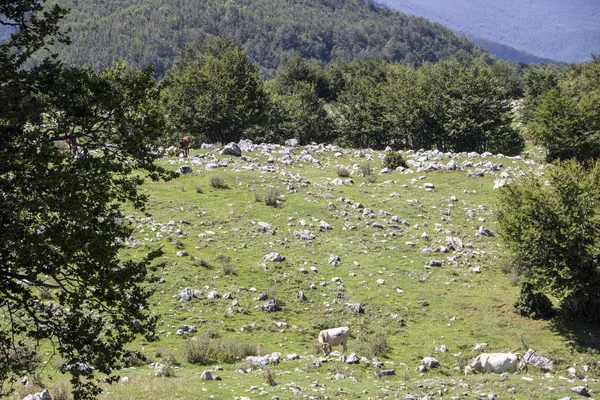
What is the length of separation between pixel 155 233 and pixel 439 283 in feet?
47.7

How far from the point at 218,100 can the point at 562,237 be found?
43.3m

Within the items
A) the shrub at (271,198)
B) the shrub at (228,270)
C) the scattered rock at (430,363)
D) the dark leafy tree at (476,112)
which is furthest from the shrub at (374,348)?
the dark leafy tree at (476,112)

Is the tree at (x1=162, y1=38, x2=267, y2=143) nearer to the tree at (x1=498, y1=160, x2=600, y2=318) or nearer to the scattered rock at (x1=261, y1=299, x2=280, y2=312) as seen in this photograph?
the scattered rock at (x1=261, y1=299, x2=280, y2=312)

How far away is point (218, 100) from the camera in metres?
57.9

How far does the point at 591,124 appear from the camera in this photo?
52.7m

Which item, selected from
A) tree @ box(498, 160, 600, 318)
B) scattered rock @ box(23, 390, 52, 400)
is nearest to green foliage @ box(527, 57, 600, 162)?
tree @ box(498, 160, 600, 318)

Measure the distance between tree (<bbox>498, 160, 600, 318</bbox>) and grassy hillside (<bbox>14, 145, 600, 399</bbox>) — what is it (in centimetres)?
162

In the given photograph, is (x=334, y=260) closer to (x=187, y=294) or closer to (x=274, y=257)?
(x=274, y=257)

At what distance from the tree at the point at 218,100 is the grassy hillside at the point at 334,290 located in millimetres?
19496

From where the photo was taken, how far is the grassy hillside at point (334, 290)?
51.6 feet

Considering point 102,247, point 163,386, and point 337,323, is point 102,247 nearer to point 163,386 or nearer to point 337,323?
point 163,386

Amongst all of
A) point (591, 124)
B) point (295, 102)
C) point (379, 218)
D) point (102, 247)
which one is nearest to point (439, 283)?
point (379, 218)

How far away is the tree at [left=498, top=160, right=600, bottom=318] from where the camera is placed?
21172 millimetres

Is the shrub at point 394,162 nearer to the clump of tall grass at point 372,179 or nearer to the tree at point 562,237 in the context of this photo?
the clump of tall grass at point 372,179
